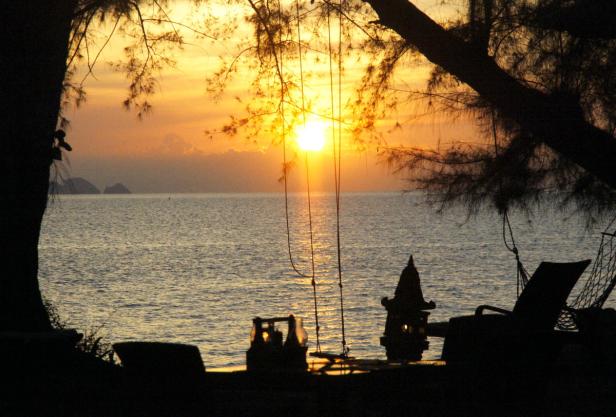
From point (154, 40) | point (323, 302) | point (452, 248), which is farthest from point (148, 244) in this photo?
point (154, 40)

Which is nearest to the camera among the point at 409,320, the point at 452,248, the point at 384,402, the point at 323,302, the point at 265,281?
the point at 384,402

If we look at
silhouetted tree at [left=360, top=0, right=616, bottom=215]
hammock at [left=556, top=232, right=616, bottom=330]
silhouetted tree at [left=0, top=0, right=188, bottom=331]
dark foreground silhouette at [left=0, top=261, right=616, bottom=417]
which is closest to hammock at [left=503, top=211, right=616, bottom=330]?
hammock at [left=556, top=232, right=616, bottom=330]

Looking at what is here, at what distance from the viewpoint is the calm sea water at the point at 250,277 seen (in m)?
19.9

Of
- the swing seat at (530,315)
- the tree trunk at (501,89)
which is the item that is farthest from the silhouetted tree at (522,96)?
the swing seat at (530,315)

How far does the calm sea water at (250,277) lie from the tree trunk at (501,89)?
136 centimetres

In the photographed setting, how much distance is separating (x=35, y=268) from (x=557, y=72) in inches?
130

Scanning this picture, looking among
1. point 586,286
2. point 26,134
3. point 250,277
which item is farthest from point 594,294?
point 250,277

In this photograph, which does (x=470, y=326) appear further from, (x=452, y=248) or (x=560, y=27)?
(x=452, y=248)

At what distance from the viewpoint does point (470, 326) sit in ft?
17.2

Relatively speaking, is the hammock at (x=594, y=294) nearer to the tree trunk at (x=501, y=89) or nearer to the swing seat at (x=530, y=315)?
the swing seat at (x=530, y=315)

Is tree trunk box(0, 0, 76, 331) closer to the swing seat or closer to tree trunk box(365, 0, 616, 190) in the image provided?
tree trunk box(365, 0, 616, 190)

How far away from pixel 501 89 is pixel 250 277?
88.0 feet

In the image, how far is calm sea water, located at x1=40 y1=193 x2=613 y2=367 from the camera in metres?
19.9

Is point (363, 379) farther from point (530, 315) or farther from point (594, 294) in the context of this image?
point (594, 294)
